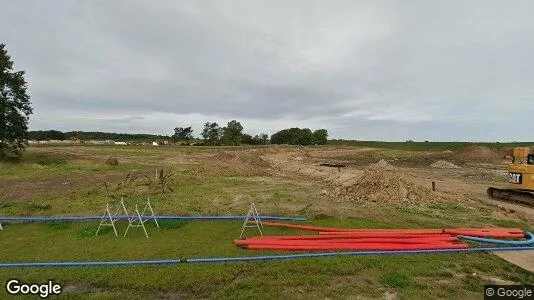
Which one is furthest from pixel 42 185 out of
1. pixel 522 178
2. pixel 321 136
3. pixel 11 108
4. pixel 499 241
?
pixel 321 136

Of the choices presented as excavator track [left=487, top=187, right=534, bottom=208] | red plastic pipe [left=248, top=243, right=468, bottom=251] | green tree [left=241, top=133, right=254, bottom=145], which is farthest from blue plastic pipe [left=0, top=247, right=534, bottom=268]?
green tree [left=241, top=133, right=254, bottom=145]

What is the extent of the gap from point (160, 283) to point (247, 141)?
125 metres

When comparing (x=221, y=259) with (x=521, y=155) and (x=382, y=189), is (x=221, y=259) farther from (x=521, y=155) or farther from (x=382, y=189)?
(x=521, y=155)

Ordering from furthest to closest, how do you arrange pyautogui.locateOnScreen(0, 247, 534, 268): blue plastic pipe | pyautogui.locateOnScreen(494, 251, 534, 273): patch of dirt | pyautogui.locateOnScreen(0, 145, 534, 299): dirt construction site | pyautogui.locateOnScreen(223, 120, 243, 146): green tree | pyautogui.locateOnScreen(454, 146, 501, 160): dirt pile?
pyautogui.locateOnScreen(223, 120, 243, 146): green tree → pyautogui.locateOnScreen(454, 146, 501, 160): dirt pile → pyautogui.locateOnScreen(494, 251, 534, 273): patch of dirt → pyautogui.locateOnScreen(0, 247, 534, 268): blue plastic pipe → pyautogui.locateOnScreen(0, 145, 534, 299): dirt construction site

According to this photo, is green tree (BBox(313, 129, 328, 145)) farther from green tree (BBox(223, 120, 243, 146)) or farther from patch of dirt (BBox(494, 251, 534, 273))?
patch of dirt (BBox(494, 251, 534, 273))

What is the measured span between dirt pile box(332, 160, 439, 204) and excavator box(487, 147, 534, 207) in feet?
12.6

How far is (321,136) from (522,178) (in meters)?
120

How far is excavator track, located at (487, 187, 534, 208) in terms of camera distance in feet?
55.5

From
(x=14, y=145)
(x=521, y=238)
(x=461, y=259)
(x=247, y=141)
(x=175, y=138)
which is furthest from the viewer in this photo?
(x=175, y=138)

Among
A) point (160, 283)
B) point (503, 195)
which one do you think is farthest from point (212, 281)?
point (503, 195)

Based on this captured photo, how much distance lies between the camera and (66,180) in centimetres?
2408

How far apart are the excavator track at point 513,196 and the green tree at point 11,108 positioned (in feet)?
131

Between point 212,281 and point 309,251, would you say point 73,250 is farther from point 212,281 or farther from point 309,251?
point 309,251

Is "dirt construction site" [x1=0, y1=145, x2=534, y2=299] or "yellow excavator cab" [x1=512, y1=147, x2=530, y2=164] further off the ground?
"yellow excavator cab" [x1=512, y1=147, x2=530, y2=164]
